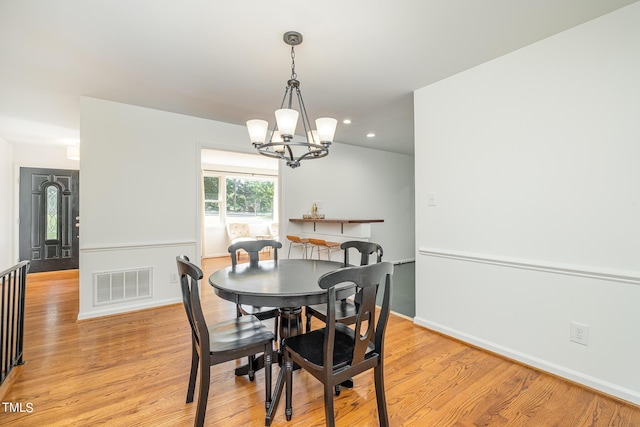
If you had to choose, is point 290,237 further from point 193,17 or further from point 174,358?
point 193,17

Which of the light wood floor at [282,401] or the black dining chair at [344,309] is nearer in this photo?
the light wood floor at [282,401]

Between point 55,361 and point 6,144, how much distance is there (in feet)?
16.0

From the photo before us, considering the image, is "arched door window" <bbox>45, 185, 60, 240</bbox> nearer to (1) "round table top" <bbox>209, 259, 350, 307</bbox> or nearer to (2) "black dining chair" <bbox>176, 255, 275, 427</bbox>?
(1) "round table top" <bbox>209, 259, 350, 307</bbox>

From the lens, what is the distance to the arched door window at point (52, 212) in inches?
214

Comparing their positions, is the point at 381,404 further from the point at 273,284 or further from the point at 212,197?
the point at 212,197

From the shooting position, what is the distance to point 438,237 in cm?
284

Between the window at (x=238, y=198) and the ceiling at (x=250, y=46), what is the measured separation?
432 cm

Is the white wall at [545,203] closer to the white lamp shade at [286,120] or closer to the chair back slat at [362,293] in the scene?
the chair back slat at [362,293]

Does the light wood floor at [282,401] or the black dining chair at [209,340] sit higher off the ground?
the black dining chair at [209,340]

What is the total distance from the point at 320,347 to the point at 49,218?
6.43 m

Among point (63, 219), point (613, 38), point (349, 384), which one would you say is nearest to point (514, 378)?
point (349, 384)

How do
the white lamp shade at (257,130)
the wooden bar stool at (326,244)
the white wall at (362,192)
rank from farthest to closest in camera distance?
1. the white wall at (362,192)
2. the wooden bar stool at (326,244)
3. the white lamp shade at (257,130)

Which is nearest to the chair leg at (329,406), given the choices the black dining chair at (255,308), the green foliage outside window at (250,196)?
the black dining chair at (255,308)

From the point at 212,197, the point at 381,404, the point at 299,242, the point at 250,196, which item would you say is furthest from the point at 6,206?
the point at 381,404
